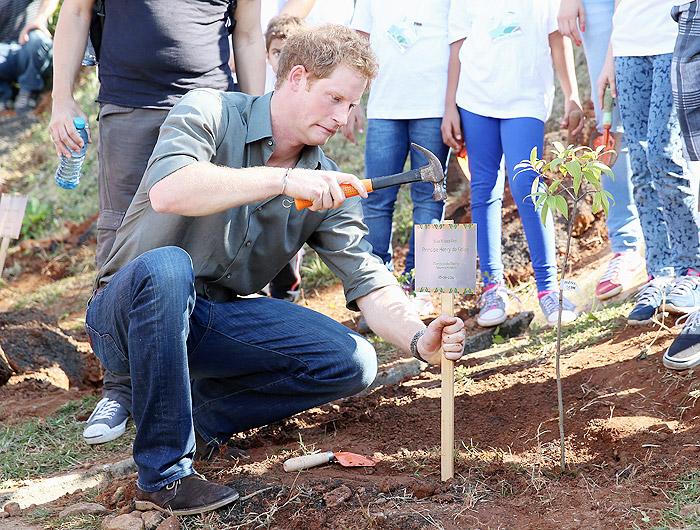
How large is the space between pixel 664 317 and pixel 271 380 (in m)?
1.61

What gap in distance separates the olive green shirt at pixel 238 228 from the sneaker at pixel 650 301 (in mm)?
1178

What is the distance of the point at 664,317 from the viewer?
304 cm

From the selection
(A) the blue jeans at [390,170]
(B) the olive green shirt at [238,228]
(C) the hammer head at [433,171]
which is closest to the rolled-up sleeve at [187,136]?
(B) the olive green shirt at [238,228]

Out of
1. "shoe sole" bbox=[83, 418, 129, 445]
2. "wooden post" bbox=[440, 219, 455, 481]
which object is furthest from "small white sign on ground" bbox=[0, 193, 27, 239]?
"wooden post" bbox=[440, 219, 455, 481]

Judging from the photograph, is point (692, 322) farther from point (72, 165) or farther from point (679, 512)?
point (72, 165)

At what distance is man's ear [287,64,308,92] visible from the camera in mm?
2430

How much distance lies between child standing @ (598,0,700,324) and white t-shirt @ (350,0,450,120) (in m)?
A: 0.86

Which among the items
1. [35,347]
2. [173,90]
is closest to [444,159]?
[173,90]

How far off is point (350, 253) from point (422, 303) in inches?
51.6

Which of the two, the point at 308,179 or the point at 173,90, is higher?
the point at 173,90

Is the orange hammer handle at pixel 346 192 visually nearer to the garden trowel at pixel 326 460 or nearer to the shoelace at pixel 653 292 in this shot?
the garden trowel at pixel 326 460

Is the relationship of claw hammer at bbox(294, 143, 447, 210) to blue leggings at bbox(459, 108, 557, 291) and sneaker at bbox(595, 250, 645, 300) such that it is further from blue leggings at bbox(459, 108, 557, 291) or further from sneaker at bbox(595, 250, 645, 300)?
sneaker at bbox(595, 250, 645, 300)

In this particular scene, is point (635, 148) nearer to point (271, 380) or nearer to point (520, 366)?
point (520, 366)

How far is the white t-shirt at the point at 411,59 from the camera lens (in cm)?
369
